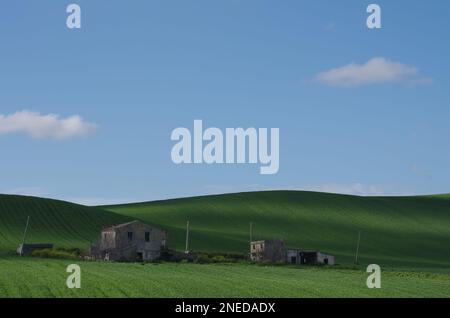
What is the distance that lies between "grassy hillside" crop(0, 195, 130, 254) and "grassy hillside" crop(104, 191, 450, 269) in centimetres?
1012

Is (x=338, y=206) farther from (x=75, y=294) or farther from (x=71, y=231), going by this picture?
(x=75, y=294)

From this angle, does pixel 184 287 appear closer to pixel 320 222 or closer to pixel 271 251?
pixel 271 251

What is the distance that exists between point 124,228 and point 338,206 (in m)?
70.4

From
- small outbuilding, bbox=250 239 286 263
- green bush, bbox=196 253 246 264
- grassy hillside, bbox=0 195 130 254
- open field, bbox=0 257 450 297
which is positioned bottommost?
open field, bbox=0 257 450 297

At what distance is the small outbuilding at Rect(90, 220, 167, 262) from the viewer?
315ft

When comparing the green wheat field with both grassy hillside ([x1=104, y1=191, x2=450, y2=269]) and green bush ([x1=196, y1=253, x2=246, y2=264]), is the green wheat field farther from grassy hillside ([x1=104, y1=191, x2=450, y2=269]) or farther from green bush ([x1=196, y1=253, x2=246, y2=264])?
green bush ([x1=196, y1=253, x2=246, y2=264])

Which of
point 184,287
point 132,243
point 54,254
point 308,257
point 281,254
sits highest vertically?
point 132,243

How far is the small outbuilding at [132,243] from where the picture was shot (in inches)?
3777

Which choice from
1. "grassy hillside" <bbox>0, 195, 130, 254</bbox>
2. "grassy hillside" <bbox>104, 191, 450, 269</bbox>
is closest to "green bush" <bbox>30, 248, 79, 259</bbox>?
"grassy hillside" <bbox>0, 195, 130, 254</bbox>

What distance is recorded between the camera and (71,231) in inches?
4806

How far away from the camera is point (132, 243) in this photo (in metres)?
97.4

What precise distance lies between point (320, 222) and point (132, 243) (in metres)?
55.9

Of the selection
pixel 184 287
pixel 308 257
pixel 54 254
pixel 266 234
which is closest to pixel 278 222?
pixel 266 234
